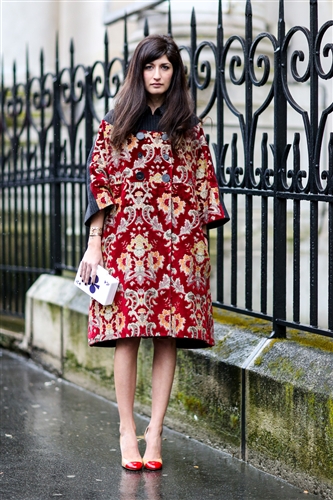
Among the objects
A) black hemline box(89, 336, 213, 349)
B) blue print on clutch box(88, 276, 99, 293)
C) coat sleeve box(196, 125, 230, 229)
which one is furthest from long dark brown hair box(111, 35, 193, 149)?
black hemline box(89, 336, 213, 349)

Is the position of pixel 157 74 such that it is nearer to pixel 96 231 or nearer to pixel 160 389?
pixel 96 231

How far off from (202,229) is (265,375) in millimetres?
728

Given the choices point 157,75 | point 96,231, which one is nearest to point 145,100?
point 157,75

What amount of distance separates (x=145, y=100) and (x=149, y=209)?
0.49m

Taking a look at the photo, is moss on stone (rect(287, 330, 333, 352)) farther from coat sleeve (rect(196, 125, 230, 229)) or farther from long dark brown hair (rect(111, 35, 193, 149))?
long dark brown hair (rect(111, 35, 193, 149))

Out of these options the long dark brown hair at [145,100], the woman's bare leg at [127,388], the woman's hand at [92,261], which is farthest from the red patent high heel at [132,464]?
the long dark brown hair at [145,100]

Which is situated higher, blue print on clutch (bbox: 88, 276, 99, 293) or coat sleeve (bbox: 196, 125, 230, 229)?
coat sleeve (bbox: 196, 125, 230, 229)

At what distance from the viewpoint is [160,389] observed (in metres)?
4.28

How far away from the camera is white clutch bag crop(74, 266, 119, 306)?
4062 millimetres

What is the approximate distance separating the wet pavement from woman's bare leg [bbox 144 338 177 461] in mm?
127

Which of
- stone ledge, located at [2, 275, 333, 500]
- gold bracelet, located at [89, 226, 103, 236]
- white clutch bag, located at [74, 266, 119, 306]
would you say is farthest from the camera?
gold bracelet, located at [89, 226, 103, 236]

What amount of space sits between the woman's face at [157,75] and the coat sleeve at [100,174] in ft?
0.86

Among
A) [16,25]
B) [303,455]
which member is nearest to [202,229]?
[303,455]

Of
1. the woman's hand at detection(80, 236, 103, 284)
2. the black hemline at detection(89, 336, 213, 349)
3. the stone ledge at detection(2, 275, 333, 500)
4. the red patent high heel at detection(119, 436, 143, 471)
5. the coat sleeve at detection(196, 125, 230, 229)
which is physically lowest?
the red patent high heel at detection(119, 436, 143, 471)
